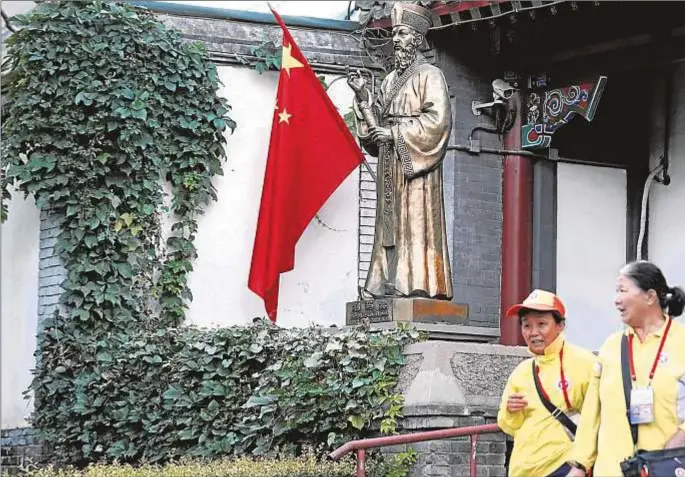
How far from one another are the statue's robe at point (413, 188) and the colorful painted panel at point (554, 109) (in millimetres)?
3309

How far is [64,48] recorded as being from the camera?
1413 centimetres

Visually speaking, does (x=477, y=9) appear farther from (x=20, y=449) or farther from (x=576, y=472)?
(x=576, y=472)

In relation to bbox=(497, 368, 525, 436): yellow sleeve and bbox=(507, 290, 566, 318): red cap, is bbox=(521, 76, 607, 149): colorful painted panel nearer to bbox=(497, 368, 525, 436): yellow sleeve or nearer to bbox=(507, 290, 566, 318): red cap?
bbox=(507, 290, 566, 318): red cap

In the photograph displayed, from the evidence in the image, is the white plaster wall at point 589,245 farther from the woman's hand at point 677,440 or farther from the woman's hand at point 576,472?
the woman's hand at point 677,440

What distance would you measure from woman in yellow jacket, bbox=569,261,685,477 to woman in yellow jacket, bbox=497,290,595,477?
0.30 m

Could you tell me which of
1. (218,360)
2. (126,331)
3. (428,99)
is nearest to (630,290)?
(428,99)

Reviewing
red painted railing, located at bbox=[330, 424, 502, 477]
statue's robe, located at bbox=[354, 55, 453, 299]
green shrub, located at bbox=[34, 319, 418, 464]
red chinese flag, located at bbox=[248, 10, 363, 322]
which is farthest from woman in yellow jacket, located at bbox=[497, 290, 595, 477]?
red chinese flag, located at bbox=[248, 10, 363, 322]

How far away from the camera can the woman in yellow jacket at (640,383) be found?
22.8 feet

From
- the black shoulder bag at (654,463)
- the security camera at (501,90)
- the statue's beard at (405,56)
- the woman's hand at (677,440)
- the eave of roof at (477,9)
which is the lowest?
the black shoulder bag at (654,463)

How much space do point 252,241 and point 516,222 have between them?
262cm

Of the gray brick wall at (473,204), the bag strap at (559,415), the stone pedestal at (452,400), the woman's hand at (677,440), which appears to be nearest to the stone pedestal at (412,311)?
the stone pedestal at (452,400)

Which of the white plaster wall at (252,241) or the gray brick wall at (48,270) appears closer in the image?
the gray brick wall at (48,270)

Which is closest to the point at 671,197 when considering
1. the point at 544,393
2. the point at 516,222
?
Answer: the point at 516,222

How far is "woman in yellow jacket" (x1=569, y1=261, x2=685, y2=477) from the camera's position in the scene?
22.8 feet
